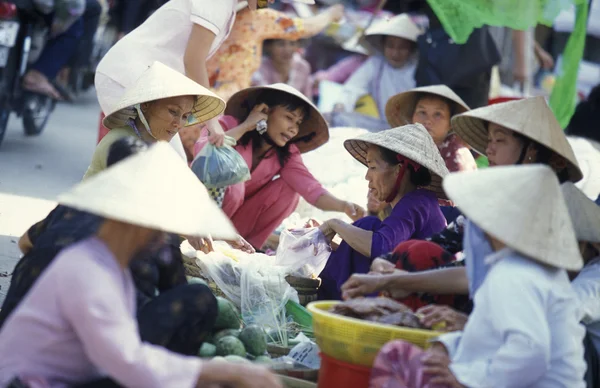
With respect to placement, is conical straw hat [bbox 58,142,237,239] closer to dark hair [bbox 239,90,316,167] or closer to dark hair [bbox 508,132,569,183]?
dark hair [bbox 508,132,569,183]

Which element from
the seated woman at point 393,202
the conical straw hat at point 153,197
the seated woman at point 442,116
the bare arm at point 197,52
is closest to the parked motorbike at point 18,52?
the bare arm at point 197,52

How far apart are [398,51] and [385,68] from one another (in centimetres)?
19

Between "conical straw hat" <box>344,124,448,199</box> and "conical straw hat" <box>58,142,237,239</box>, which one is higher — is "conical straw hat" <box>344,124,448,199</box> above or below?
below

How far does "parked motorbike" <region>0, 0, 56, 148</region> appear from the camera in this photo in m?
6.81

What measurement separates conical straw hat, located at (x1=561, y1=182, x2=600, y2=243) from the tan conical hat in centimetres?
196

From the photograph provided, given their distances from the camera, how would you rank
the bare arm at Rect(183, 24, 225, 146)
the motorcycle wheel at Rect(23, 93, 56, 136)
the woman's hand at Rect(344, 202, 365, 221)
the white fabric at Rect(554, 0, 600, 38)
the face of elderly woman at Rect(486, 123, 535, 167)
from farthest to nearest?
the white fabric at Rect(554, 0, 600, 38) → the motorcycle wheel at Rect(23, 93, 56, 136) → the woman's hand at Rect(344, 202, 365, 221) → the bare arm at Rect(183, 24, 225, 146) → the face of elderly woman at Rect(486, 123, 535, 167)

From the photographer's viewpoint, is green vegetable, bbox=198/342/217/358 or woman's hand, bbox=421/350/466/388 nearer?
woman's hand, bbox=421/350/466/388

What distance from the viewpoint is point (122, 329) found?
2416 millimetres

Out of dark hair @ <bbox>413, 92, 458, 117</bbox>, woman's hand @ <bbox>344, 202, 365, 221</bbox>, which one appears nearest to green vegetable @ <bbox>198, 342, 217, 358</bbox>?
woman's hand @ <bbox>344, 202, 365, 221</bbox>

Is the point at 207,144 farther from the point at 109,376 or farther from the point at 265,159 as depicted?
the point at 109,376

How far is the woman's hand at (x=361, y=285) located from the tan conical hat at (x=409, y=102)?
2536 mm

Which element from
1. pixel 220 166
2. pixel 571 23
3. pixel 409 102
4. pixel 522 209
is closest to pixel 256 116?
pixel 220 166

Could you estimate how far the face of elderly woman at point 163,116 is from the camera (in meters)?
4.18

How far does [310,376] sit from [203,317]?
0.54 m
